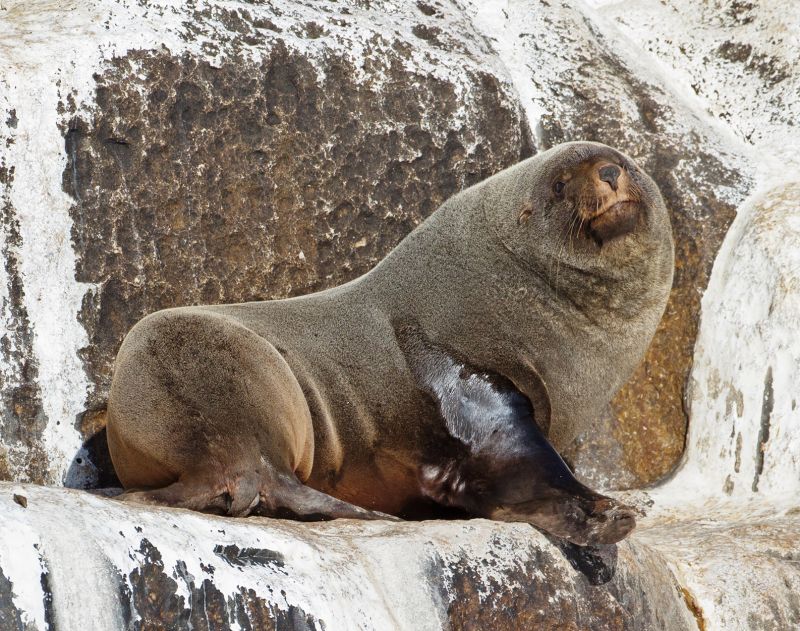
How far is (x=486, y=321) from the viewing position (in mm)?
5301

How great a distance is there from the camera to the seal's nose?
5.46 m

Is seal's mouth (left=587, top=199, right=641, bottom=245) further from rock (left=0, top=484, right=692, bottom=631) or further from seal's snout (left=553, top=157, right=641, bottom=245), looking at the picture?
rock (left=0, top=484, right=692, bottom=631)

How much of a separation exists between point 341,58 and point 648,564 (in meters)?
3.61

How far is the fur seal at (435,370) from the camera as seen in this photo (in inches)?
172

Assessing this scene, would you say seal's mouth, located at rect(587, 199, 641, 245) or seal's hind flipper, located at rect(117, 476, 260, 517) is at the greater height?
seal's mouth, located at rect(587, 199, 641, 245)

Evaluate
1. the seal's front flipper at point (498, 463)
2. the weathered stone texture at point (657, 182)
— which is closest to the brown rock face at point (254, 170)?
the weathered stone texture at point (657, 182)

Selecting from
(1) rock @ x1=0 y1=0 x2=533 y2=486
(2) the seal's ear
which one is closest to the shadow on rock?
(2) the seal's ear

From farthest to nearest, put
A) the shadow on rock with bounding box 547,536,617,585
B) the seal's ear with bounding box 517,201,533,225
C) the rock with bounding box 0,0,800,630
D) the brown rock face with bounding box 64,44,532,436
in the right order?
the brown rock face with bounding box 64,44,532,436 → the seal's ear with bounding box 517,201,533,225 → the rock with bounding box 0,0,800,630 → the shadow on rock with bounding box 547,536,617,585

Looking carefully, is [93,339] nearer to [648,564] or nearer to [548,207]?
[548,207]

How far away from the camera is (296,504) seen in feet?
14.2

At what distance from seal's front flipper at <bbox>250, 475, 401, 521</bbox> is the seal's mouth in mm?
1955

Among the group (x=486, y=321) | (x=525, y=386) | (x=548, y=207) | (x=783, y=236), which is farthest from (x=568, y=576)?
(x=783, y=236)

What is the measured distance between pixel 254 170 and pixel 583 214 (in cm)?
195

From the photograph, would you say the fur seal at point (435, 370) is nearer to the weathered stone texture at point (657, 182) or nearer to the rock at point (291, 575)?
the rock at point (291, 575)
